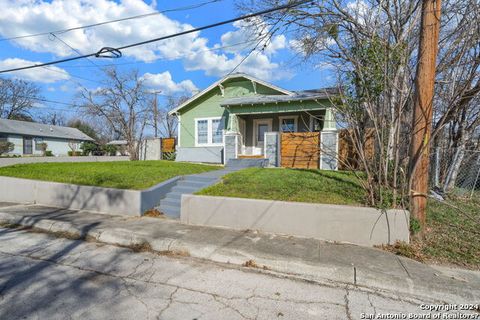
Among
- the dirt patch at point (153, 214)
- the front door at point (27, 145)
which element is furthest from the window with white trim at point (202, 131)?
the front door at point (27, 145)

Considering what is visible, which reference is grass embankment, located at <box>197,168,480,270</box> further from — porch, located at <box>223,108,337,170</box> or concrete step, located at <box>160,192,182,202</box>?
porch, located at <box>223,108,337,170</box>

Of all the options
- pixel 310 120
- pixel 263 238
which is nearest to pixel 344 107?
pixel 263 238

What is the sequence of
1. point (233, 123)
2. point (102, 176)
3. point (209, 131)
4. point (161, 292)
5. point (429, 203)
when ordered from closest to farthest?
point (161, 292), point (429, 203), point (102, 176), point (233, 123), point (209, 131)

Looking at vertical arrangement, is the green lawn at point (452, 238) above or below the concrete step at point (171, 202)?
below

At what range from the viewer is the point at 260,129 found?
49.7 feet

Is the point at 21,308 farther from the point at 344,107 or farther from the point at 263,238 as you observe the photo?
the point at 344,107

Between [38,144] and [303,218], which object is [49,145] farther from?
[303,218]

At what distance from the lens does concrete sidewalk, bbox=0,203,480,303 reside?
361 cm

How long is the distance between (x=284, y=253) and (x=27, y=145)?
3921cm

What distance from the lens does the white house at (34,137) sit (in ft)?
100

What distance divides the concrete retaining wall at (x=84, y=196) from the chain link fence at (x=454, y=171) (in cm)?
825

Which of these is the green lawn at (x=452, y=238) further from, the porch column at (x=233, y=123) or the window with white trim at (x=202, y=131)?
the window with white trim at (x=202, y=131)

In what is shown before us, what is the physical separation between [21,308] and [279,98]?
11.7 meters

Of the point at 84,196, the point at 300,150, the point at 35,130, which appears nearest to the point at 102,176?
the point at 84,196
